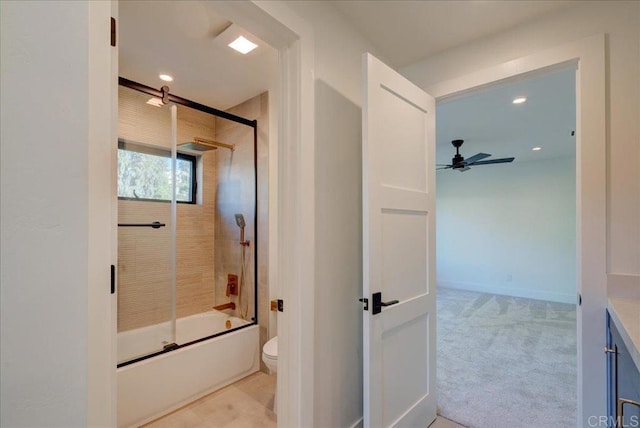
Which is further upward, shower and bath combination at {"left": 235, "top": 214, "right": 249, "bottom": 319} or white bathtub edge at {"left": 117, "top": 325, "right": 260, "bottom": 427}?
shower and bath combination at {"left": 235, "top": 214, "right": 249, "bottom": 319}

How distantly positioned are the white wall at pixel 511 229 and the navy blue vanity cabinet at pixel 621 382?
461cm

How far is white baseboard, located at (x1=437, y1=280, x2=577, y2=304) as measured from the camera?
5016mm

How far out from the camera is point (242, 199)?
9.81 feet

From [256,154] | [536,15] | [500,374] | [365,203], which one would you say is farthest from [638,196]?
[256,154]

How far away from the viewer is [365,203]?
1.41 meters

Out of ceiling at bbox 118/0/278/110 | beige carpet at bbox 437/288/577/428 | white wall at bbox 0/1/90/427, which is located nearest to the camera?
white wall at bbox 0/1/90/427

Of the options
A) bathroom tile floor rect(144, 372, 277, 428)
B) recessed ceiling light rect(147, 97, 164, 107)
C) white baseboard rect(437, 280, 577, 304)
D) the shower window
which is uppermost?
recessed ceiling light rect(147, 97, 164, 107)

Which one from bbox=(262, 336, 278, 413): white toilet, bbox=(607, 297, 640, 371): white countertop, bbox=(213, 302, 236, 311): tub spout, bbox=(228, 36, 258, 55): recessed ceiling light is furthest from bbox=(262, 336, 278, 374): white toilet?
bbox=(228, 36, 258, 55): recessed ceiling light

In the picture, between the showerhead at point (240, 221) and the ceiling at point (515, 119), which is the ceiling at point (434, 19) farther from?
the showerhead at point (240, 221)

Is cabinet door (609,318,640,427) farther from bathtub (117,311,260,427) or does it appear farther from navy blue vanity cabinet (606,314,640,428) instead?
bathtub (117,311,260,427)

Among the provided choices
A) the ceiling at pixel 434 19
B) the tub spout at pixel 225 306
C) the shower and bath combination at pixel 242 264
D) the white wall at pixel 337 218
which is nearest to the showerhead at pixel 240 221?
the shower and bath combination at pixel 242 264

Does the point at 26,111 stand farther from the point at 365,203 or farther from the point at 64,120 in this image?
the point at 365,203

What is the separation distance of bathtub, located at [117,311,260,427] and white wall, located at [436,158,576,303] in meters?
5.04

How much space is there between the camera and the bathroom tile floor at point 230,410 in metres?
1.93
